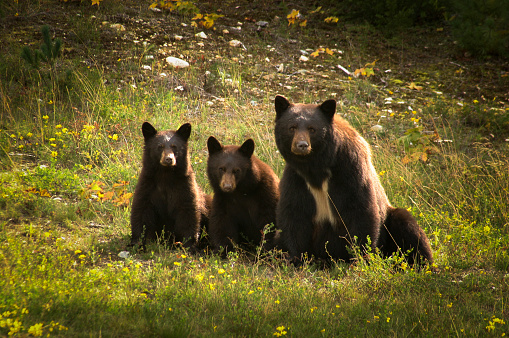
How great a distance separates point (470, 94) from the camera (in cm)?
999

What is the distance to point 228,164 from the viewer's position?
5.69 meters

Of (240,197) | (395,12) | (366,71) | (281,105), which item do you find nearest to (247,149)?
(240,197)

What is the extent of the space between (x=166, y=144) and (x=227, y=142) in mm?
2359

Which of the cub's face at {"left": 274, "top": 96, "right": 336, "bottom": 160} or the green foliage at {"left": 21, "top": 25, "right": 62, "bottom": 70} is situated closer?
the cub's face at {"left": 274, "top": 96, "right": 336, "bottom": 160}

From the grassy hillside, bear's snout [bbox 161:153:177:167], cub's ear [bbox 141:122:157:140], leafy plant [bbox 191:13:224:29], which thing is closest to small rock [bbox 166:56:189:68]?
Answer: the grassy hillside

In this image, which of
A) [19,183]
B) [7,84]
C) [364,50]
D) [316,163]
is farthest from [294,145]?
[364,50]

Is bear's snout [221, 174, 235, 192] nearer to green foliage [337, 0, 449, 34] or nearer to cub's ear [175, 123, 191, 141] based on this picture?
cub's ear [175, 123, 191, 141]

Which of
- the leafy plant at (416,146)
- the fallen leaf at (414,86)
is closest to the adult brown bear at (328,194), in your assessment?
the leafy plant at (416,146)

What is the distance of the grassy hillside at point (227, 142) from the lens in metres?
3.87

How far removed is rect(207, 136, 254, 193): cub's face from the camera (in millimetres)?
5633

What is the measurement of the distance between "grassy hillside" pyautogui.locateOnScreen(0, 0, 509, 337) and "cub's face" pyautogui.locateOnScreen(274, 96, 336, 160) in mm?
1144

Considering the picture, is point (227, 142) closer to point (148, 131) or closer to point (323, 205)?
point (148, 131)

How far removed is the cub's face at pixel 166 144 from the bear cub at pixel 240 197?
0.31m

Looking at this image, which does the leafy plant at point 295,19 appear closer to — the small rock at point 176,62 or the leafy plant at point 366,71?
the leafy plant at point 366,71
